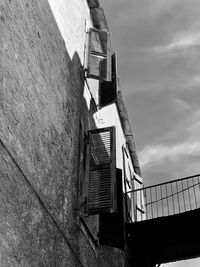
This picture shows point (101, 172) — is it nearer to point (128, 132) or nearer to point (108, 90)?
point (108, 90)

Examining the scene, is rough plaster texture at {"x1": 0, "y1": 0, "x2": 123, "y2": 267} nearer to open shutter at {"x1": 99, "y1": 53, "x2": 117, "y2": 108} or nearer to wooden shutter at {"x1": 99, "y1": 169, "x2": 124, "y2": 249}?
wooden shutter at {"x1": 99, "y1": 169, "x2": 124, "y2": 249}

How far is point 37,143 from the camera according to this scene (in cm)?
568

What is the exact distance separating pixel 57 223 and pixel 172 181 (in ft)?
15.8

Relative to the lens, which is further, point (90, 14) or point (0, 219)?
point (90, 14)

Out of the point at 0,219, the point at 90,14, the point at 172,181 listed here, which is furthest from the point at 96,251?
the point at 90,14

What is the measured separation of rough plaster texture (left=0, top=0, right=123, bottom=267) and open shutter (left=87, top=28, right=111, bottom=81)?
1191mm

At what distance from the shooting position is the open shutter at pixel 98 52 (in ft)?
30.1

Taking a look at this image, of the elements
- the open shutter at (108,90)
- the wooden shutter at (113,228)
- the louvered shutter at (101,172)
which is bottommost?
the wooden shutter at (113,228)

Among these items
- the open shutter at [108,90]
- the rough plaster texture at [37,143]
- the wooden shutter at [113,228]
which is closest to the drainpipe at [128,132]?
the open shutter at [108,90]

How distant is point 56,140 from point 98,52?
3.55 m

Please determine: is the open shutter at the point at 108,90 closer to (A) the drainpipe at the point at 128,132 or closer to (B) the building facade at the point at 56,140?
(B) the building facade at the point at 56,140

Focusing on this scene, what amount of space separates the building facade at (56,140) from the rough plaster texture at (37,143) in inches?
0.5

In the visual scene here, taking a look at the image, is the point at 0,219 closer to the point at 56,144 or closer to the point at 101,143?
the point at 56,144

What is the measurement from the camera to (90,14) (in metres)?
10.7
